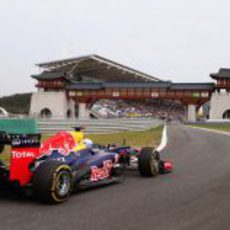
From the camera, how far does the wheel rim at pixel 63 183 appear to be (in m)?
7.09

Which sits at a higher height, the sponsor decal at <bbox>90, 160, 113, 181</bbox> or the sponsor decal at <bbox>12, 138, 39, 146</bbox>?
the sponsor decal at <bbox>12, 138, 39, 146</bbox>

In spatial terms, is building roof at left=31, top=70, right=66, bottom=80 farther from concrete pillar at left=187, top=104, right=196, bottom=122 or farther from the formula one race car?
the formula one race car

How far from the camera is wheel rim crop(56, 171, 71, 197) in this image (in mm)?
7090

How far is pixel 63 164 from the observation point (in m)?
7.22

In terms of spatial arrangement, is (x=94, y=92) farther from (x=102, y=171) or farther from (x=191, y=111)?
(x=102, y=171)

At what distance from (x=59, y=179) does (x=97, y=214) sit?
101 centimetres

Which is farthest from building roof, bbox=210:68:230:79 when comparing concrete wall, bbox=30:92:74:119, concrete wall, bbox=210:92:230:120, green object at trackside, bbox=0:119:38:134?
green object at trackside, bbox=0:119:38:134

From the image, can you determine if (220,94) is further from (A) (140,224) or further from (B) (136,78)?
(A) (140,224)

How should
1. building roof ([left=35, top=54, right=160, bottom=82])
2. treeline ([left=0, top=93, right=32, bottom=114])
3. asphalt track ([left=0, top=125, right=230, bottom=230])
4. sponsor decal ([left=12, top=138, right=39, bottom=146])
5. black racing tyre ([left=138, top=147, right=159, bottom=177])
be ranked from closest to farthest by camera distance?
asphalt track ([left=0, top=125, right=230, bottom=230]), sponsor decal ([left=12, top=138, right=39, bottom=146]), black racing tyre ([left=138, top=147, right=159, bottom=177]), building roof ([left=35, top=54, right=160, bottom=82]), treeline ([left=0, top=93, right=32, bottom=114])

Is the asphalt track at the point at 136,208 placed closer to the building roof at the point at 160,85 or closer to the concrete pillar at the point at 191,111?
the building roof at the point at 160,85

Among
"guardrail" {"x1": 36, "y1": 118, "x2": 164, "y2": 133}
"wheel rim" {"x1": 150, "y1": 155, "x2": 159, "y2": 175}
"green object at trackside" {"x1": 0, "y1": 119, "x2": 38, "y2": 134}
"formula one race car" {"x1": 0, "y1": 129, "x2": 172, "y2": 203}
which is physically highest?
"green object at trackside" {"x1": 0, "y1": 119, "x2": 38, "y2": 134}

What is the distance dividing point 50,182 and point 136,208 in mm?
1207

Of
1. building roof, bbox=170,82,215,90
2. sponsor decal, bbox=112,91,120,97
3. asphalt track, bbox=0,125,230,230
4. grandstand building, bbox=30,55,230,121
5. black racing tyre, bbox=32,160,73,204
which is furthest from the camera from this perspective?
sponsor decal, bbox=112,91,120,97

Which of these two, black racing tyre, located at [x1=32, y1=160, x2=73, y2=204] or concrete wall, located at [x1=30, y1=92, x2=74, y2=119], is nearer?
black racing tyre, located at [x1=32, y1=160, x2=73, y2=204]
